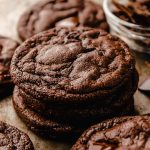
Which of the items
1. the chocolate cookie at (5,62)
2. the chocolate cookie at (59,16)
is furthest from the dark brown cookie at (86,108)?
the chocolate cookie at (59,16)

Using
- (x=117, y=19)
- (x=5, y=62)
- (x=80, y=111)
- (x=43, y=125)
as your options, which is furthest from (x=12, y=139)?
(x=117, y=19)

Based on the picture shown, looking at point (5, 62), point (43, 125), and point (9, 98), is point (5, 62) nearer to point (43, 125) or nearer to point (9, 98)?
point (9, 98)

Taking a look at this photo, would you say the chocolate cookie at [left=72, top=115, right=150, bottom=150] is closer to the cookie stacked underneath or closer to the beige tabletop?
the cookie stacked underneath

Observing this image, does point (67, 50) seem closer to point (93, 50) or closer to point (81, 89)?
point (93, 50)

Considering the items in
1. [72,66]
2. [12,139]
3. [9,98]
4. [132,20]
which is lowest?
[9,98]

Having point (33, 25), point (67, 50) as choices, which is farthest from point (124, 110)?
point (33, 25)

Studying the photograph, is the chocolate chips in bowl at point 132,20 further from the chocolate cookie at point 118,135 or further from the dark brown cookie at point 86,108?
the chocolate cookie at point 118,135

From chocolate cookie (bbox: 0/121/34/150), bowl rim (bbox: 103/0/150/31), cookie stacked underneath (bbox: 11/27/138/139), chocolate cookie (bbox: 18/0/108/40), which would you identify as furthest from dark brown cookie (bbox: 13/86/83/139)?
bowl rim (bbox: 103/0/150/31)
